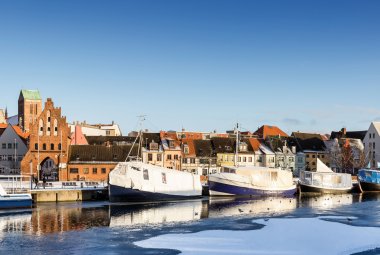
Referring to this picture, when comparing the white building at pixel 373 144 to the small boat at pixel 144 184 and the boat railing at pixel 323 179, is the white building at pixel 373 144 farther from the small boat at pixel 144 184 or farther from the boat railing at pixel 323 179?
the small boat at pixel 144 184

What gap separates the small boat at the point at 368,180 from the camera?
343 feet

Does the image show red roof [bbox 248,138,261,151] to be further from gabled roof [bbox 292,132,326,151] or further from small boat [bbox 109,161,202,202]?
small boat [bbox 109,161,202,202]

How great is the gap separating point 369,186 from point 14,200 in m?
72.1

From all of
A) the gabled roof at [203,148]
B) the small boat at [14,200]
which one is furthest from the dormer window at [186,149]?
the small boat at [14,200]

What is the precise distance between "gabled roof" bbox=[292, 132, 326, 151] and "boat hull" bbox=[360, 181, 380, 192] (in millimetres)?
33727

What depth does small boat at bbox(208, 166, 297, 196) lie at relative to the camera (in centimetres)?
8269

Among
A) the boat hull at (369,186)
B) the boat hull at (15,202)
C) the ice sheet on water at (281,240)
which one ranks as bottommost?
the boat hull at (369,186)

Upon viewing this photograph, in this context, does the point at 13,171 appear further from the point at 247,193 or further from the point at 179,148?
the point at 247,193

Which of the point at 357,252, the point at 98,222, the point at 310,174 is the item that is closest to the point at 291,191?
the point at 310,174

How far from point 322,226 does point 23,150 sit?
77755 mm

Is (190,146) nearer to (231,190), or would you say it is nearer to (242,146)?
(242,146)

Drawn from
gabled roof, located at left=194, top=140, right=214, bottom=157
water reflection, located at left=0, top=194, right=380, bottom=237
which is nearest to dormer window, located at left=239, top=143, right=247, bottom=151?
gabled roof, located at left=194, top=140, right=214, bottom=157

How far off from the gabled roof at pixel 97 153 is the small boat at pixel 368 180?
48.1 m

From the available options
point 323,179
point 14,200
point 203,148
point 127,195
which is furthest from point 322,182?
point 14,200
